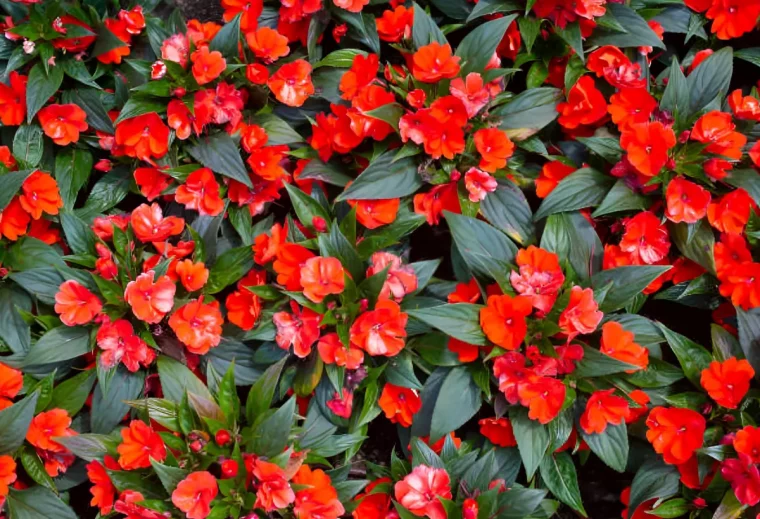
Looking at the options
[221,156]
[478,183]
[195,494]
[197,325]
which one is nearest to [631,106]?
[478,183]

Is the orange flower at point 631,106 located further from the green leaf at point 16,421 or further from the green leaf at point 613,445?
the green leaf at point 16,421

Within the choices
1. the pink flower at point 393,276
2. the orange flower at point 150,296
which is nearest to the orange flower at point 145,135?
the orange flower at point 150,296

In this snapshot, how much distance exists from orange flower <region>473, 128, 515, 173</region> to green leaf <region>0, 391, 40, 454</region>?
1.94 m

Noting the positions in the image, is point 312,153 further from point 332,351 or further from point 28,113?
point 28,113

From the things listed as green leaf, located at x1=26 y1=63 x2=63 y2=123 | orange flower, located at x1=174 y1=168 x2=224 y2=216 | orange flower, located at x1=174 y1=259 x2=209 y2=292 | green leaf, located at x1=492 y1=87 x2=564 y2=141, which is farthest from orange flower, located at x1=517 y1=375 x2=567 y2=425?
green leaf, located at x1=26 y1=63 x2=63 y2=123

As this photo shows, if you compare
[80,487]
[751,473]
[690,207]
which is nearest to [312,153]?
[690,207]

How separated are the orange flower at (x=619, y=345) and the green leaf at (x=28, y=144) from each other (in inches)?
Result: 99.4

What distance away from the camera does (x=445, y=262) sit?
3490 millimetres

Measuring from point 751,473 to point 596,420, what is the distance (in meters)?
0.54

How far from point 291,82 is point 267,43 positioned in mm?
192

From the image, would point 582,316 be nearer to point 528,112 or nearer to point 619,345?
point 619,345

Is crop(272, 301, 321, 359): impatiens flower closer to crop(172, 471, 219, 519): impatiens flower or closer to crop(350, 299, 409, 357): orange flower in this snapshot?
crop(350, 299, 409, 357): orange flower

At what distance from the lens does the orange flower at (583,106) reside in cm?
299

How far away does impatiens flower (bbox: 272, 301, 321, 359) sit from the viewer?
2760mm
